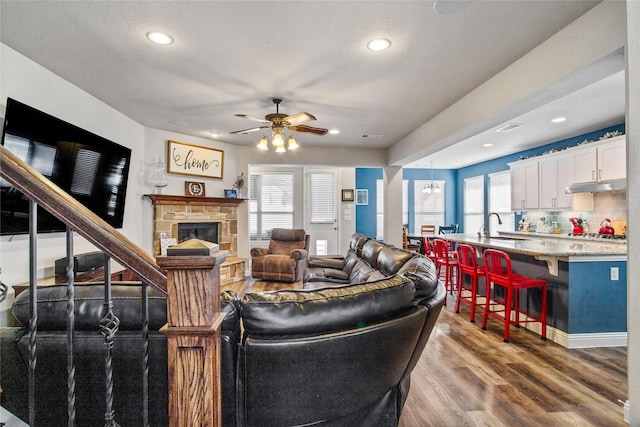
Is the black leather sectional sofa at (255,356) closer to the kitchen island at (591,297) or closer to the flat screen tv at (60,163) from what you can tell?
the flat screen tv at (60,163)

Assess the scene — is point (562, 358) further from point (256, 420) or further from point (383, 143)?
point (383, 143)

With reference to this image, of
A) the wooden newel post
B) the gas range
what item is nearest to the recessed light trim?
the wooden newel post

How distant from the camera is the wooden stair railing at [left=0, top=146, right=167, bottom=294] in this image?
767 mm

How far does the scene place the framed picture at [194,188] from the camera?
532 centimetres

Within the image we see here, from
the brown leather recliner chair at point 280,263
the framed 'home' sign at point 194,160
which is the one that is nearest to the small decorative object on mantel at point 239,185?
the framed 'home' sign at point 194,160

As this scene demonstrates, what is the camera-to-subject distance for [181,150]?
5176 millimetres

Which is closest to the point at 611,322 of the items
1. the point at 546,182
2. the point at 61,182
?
the point at 546,182

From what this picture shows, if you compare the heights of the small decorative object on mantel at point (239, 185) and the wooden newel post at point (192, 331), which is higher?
the small decorative object on mantel at point (239, 185)

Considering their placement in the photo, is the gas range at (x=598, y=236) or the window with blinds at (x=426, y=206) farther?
the window with blinds at (x=426, y=206)

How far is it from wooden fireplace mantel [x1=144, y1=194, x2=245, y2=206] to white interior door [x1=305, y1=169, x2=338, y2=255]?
2.70m

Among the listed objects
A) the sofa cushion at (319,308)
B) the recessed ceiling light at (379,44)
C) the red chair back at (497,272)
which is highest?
the recessed ceiling light at (379,44)

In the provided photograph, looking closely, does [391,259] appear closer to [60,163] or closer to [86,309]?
[86,309]

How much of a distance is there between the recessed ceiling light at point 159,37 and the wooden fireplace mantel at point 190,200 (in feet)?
9.28

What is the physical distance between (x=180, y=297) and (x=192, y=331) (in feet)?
0.31
